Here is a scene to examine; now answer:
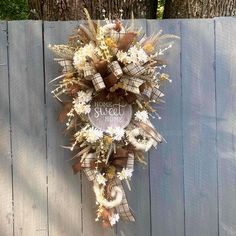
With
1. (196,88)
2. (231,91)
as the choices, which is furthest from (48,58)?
(231,91)

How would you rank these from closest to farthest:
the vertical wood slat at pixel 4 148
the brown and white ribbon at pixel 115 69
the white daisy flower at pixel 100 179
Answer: the brown and white ribbon at pixel 115 69 < the white daisy flower at pixel 100 179 < the vertical wood slat at pixel 4 148

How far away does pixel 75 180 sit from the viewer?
9.91ft

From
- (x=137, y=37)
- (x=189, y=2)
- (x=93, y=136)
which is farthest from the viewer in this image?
(x=189, y=2)

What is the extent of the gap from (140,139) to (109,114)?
0.71 feet

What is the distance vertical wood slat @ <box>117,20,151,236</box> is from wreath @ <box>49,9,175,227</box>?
0.51ft

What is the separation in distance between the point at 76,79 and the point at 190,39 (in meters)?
0.78

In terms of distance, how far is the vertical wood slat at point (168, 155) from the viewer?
10.1 ft

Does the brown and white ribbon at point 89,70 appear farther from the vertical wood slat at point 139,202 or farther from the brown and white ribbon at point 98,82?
the vertical wood slat at point 139,202

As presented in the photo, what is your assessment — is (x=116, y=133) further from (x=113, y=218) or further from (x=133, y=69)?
(x=113, y=218)

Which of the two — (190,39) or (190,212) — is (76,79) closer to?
(190,39)

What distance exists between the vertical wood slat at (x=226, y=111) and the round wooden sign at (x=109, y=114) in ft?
2.06

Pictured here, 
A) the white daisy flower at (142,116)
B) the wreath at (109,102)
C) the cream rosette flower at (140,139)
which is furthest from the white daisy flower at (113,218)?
the white daisy flower at (142,116)

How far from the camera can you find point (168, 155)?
122 inches

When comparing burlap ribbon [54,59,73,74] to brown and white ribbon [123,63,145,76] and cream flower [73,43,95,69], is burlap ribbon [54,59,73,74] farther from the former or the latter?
brown and white ribbon [123,63,145,76]
